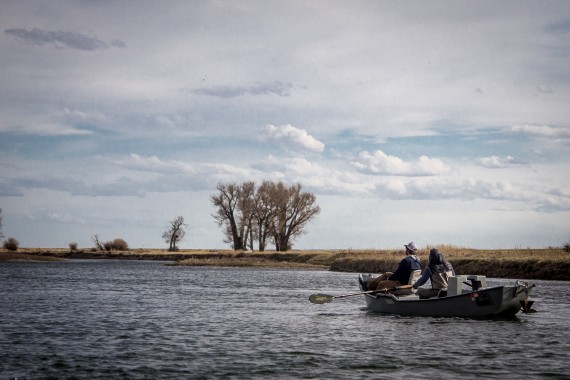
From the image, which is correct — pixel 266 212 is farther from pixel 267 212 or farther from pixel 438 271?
pixel 438 271

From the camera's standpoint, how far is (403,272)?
24234mm

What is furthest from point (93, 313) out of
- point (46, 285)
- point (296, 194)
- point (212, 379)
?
point (296, 194)

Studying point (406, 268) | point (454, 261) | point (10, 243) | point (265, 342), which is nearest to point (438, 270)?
point (406, 268)

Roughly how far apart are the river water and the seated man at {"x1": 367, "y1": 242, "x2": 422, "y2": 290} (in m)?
→ 1.27

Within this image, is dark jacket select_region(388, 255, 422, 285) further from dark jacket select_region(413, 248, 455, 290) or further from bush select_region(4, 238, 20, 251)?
bush select_region(4, 238, 20, 251)

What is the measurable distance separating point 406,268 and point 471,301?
2.87 meters

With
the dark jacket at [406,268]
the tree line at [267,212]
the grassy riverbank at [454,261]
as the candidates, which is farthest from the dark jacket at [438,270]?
the tree line at [267,212]

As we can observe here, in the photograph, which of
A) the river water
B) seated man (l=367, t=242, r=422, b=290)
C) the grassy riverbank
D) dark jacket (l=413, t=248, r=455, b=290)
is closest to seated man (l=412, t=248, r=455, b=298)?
dark jacket (l=413, t=248, r=455, b=290)

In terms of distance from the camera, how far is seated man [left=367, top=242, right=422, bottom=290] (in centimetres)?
2373

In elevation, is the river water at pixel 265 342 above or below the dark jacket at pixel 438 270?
below

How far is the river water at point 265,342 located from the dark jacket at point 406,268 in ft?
4.87

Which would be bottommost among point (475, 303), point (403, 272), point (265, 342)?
point (265, 342)

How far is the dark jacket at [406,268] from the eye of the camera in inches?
943

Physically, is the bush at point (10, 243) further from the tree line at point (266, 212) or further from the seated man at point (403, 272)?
the seated man at point (403, 272)
